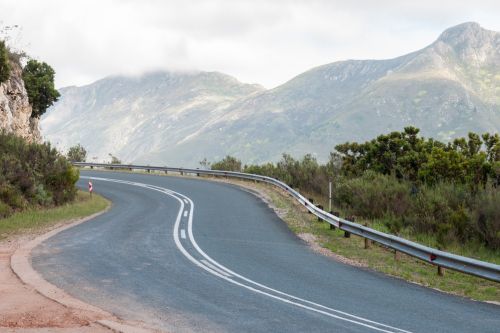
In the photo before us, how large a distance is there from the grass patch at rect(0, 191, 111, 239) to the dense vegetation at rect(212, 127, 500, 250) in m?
10.8

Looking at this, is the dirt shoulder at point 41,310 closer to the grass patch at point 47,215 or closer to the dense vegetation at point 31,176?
the grass patch at point 47,215

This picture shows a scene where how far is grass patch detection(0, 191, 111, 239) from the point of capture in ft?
52.2

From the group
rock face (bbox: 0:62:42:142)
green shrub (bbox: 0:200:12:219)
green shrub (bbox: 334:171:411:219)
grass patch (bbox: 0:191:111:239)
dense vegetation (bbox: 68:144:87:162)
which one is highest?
rock face (bbox: 0:62:42:142)

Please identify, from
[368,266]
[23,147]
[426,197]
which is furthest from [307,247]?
[23,147]

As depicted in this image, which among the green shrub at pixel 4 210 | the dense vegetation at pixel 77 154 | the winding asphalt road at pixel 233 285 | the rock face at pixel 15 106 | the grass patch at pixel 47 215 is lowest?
the winding asphalt road at pixel 233 285

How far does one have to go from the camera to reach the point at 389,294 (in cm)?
883

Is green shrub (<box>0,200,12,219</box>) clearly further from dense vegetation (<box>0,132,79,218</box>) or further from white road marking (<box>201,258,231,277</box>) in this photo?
white road marking (<box>201,258,231,277</box>)

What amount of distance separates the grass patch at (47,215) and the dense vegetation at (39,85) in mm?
13770

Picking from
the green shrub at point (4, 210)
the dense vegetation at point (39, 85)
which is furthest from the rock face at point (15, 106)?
the green shrub at point (4, 210)

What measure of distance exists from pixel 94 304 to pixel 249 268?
3.70 metres

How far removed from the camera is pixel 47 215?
18.7 meters

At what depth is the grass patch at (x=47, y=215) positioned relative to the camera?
627 inches

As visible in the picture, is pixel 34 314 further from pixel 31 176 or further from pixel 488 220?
pixel 31 176

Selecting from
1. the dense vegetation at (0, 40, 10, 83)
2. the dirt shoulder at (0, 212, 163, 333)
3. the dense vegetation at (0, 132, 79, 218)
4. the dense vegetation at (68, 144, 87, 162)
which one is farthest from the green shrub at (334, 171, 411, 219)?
the dense vegetation at (68, 144, 87, 162)
